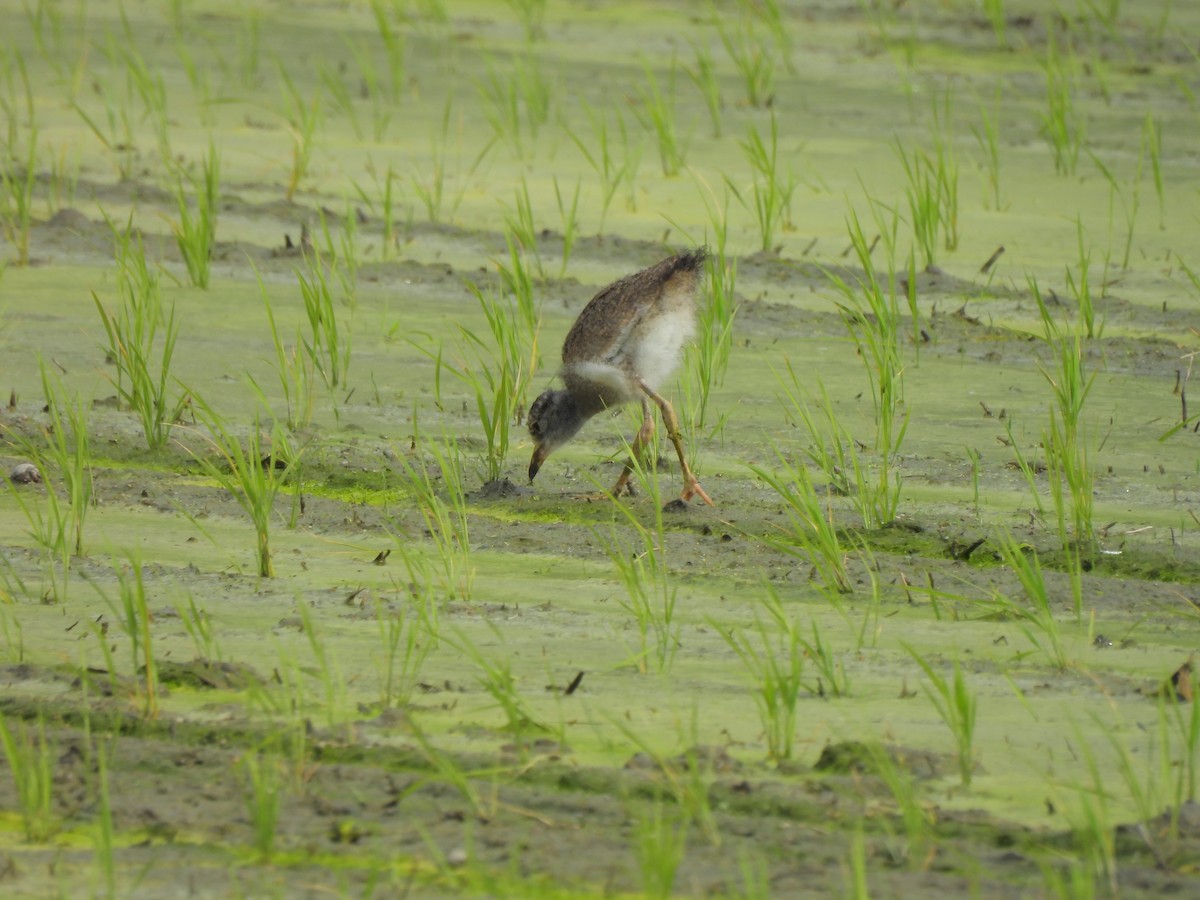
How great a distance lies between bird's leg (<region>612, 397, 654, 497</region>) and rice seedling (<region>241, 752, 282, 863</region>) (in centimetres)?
162

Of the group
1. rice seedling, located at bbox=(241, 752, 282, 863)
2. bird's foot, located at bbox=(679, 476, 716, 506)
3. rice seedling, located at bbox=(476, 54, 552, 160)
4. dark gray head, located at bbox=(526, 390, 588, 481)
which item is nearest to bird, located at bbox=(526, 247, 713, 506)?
dark gray head, located at bbox=(526, 390, 588, 481)

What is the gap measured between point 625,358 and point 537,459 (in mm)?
328

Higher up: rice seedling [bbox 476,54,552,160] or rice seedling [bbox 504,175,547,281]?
rice seedling [bbox 476,54,552,160]

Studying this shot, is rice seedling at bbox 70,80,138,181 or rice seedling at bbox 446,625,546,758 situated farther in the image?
rice seedling at bbox 70,80,138,181

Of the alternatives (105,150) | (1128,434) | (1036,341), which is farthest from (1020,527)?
(105,150)

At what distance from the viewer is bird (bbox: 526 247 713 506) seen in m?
4.01

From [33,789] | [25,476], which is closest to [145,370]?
[25,476]

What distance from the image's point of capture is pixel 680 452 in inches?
149

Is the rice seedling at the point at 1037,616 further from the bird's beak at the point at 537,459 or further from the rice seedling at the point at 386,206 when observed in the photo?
the rice seedling at the point at 386,206

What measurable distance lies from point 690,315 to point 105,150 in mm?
3553

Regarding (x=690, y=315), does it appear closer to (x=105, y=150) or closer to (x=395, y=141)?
(x=395, y=141)

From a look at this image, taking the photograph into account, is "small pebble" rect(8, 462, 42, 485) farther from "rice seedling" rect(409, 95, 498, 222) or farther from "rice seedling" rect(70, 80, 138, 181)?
"rice seedling" rect(70, 80, 138, 181)

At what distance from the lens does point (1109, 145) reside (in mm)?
6824

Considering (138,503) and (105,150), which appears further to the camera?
(105,150)
